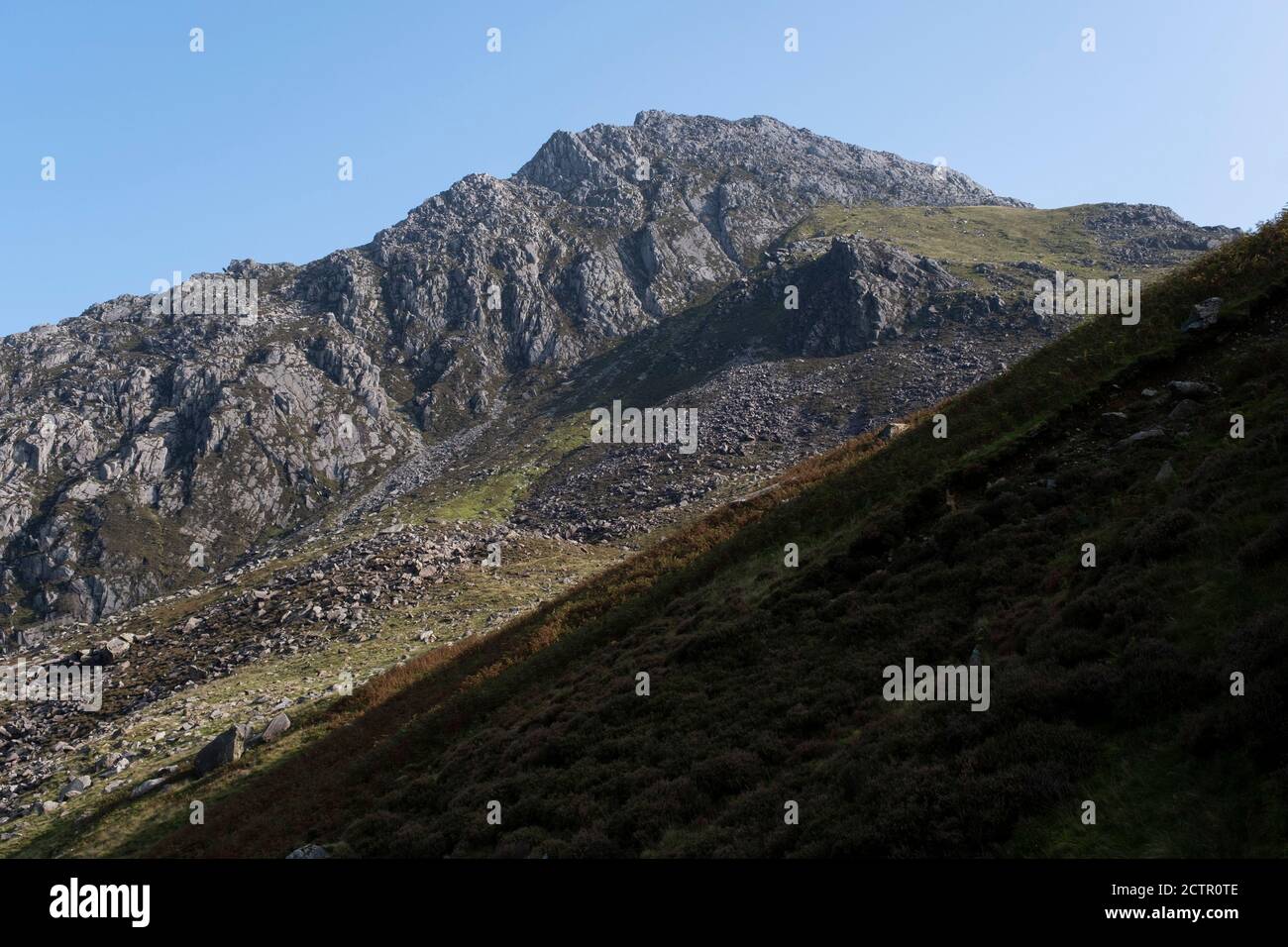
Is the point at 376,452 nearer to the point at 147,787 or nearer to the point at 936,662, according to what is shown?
the point at 147,787

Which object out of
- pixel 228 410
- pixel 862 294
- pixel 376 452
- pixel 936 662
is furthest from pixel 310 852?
pixel 228 410

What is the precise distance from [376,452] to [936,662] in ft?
541

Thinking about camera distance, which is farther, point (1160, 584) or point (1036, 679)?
point (1160, 584)

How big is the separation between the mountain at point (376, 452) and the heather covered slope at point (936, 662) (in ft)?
52.5

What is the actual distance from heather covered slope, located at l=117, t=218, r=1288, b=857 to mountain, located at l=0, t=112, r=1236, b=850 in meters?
16.0

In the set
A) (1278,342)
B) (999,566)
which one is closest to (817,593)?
(999,566)

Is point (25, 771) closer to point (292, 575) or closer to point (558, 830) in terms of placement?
point (292, 575)

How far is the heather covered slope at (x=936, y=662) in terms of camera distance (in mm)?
9227

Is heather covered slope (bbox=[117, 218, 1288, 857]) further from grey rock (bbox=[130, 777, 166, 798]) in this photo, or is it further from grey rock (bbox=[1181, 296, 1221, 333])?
grey rock (bbox=[130, 777, 166, 798])

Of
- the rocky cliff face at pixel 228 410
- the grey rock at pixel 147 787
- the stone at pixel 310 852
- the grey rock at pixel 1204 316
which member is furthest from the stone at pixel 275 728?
the rocky cliff face at pixel 228 410

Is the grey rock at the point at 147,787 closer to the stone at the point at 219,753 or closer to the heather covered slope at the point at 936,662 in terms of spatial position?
the stone at the point at 219,753

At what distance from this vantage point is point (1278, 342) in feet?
69.6

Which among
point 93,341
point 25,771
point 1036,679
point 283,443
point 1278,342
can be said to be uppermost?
point 93,341

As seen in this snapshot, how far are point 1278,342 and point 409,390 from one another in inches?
7355
